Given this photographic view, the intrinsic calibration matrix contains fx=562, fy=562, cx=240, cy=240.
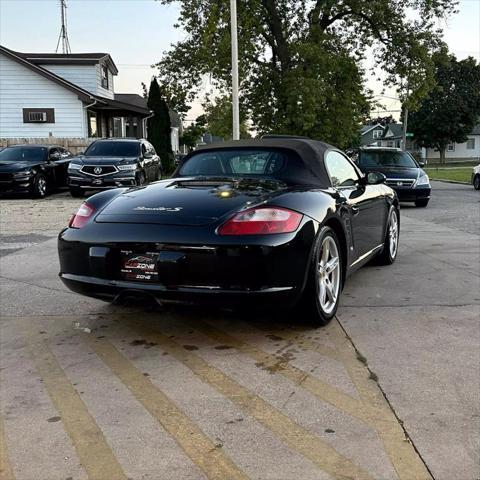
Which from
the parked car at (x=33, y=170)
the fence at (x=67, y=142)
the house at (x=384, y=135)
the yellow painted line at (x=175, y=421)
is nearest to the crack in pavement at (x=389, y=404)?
the yellow painted line at (x=175, y=421)

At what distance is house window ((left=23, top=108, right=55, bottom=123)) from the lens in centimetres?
2680

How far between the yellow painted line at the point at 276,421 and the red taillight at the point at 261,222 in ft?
2.84

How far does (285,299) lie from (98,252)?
4.22 ft

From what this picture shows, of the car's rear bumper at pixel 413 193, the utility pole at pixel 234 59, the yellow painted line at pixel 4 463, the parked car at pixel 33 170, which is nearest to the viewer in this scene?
the yellow painted line at pixel 4 463

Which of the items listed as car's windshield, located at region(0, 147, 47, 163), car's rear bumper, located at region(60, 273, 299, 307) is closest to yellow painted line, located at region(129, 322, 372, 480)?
car's rear bumper, located at region(60, 273, 299, 307)

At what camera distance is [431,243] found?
322 inches

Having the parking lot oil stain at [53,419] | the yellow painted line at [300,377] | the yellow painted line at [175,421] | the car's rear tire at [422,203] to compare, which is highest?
the car's rear tire at [422,203]

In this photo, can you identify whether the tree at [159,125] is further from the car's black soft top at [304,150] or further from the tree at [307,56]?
the car's black soft top at [304,150]

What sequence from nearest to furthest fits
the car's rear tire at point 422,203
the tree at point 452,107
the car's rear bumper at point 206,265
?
the car's rear bumper at point 206,265 < the car's rear tire at point 422,203 < the tree at point 452,107

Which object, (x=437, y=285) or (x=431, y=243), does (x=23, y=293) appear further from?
(x=431, y=243)

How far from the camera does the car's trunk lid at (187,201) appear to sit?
3.72m

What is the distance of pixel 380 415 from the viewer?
2885 mm

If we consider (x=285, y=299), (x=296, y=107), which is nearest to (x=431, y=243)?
(x=285, y=299)

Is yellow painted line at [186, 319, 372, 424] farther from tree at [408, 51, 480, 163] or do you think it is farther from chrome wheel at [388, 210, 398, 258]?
tree at [408, 51, 480, 163]
